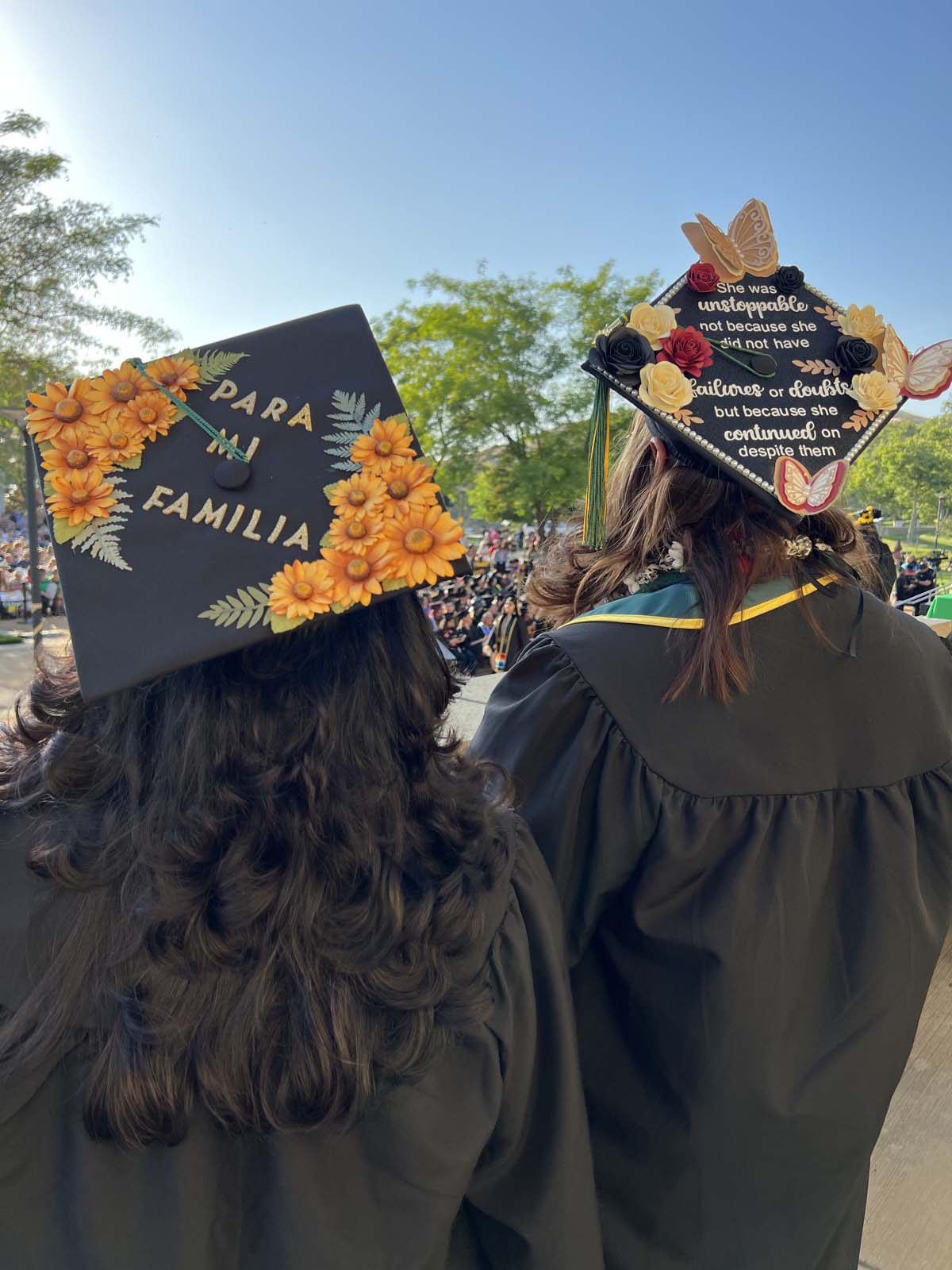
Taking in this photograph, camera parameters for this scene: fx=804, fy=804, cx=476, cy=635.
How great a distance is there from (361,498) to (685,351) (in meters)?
0.77

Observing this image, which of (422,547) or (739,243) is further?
(739,243)

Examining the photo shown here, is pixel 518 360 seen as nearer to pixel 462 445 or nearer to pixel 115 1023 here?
pixel 462 445

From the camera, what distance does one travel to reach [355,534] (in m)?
0.90

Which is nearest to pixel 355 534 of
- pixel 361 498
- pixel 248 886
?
pixel 361 498

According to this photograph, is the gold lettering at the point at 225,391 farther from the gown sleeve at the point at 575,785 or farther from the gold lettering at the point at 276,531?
the gown sleeve at the point at 575,785

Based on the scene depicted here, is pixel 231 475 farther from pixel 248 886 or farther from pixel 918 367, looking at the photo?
pixel 918 367

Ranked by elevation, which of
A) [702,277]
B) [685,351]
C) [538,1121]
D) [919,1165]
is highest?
[702,277]

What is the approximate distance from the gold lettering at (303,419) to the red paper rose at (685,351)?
702 mm

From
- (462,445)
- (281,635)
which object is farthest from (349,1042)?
(462,445)

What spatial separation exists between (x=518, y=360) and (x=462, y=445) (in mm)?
2960

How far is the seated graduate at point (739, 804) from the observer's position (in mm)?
1320

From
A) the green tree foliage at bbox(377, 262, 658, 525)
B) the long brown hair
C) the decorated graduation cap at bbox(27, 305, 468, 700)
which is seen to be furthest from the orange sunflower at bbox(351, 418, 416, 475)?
the green tree foliage at bbox(377, 262, 658, 525)

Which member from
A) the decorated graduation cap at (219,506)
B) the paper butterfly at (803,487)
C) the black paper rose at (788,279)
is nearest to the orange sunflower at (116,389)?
the decorated graduation cap at (219,506)

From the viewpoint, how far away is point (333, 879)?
0.92 m
